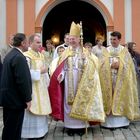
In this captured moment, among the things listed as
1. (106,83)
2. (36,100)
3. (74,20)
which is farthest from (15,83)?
(74,20)

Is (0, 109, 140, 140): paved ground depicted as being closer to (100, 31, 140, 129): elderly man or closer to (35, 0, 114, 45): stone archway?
(100, 31, 140, 129): elderly man

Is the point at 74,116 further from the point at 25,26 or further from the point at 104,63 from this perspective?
the point at 25,26

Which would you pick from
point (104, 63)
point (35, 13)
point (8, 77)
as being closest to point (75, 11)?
point (35, 13)

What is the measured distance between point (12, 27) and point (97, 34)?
27.9 ft

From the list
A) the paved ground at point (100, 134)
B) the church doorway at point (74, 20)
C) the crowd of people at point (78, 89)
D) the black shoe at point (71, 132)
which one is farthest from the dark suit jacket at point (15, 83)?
the church doorway at point (74, 20)

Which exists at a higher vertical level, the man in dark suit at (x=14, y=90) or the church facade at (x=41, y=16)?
the church facade at (x=41, y=16)

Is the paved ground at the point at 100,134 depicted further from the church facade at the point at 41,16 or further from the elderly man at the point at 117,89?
the church facade at the point at 41,16

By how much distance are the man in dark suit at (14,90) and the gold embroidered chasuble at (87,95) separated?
1743 mm

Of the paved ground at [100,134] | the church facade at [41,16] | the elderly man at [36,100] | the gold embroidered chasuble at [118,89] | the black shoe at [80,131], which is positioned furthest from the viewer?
the church facade at [41,16]

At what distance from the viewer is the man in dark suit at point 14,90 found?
6.12 meters

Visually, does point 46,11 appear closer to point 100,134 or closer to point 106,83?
point 106,83

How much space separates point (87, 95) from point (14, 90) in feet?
6.65

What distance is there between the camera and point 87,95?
791cm

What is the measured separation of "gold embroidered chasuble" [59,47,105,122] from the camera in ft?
25.7
